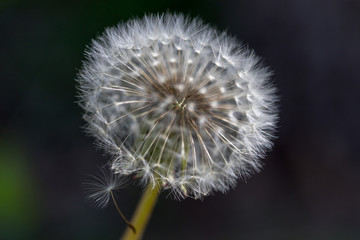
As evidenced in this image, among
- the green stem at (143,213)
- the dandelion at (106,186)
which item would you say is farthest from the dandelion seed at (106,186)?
the green stem at (143,213)
